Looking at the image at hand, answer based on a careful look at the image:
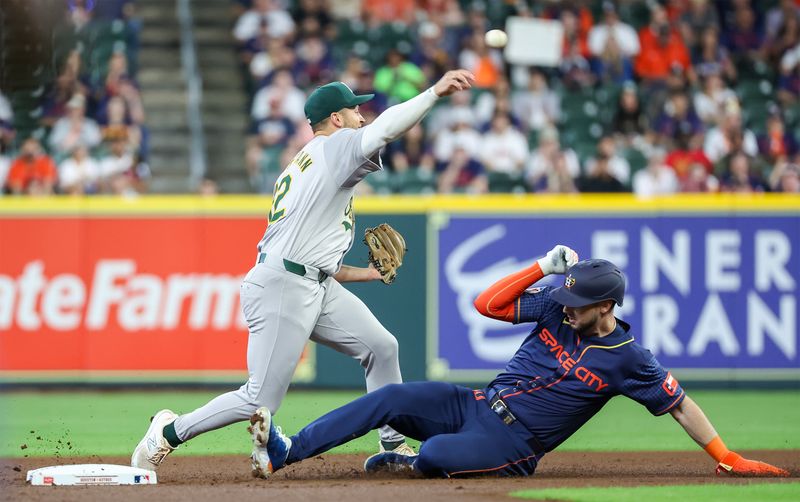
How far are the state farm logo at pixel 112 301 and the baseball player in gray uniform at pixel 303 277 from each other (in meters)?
5.72

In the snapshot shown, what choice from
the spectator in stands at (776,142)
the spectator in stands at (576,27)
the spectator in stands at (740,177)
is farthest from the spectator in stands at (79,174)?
the spectator in stands at (776,142)

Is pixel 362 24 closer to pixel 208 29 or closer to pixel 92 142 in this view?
pixel 208 29

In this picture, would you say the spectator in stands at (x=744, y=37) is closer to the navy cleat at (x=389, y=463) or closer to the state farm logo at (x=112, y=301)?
the state farm logo at (x=112, y=301)

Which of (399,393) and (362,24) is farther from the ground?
(362,24)

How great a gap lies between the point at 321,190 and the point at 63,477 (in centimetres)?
194

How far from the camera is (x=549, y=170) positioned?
46.1 ft

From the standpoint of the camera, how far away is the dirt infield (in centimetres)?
596

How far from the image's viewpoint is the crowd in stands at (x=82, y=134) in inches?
528

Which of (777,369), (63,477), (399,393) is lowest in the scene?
(777,369)

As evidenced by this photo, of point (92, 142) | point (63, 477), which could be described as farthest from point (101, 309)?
point (63, 477)

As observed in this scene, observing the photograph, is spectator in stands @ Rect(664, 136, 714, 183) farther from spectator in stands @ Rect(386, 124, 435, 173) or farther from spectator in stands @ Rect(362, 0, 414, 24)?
spectator in stands @ Rect(362, 0, 414, 24)

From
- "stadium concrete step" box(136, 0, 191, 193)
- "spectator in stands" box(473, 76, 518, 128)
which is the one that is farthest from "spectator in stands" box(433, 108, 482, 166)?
"stadium concrete step" box(136, 0, 191, 193)

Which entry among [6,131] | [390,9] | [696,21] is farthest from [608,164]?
[6,131]

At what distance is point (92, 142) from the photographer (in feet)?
46.7
